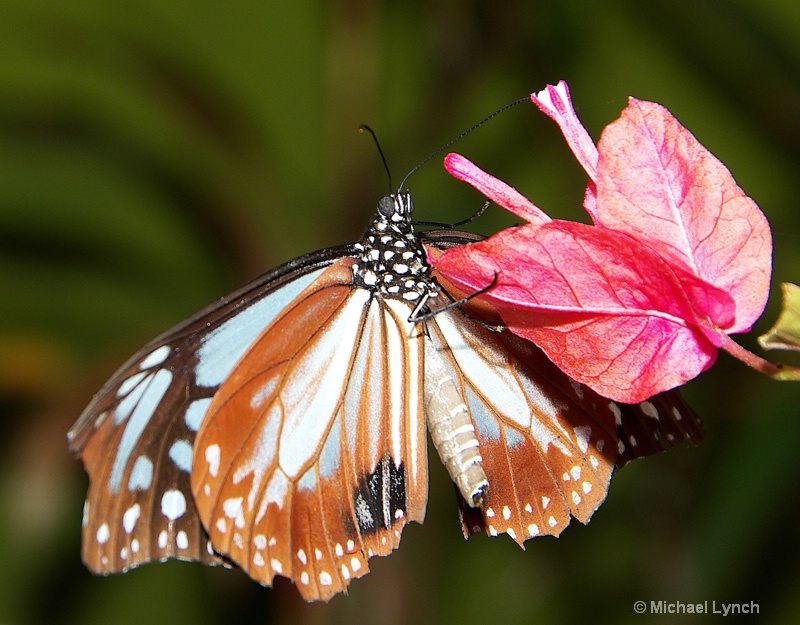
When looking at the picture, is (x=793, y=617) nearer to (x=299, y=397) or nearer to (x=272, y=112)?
(x=299, y=397)

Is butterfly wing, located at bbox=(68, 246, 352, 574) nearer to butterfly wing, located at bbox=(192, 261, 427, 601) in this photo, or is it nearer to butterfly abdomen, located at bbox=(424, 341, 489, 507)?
butterfly wing, located at bbox=(192, 261, 427, 601)

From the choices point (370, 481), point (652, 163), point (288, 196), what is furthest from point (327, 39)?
point (652, 163)

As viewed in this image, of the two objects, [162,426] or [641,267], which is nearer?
[641,267]

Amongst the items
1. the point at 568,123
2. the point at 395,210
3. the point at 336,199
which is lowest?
the point at 568,123

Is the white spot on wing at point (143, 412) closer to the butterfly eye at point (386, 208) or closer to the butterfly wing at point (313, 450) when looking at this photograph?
the butterfly wing at point (313, 450)

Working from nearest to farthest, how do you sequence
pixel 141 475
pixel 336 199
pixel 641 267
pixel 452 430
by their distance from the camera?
pixel 641 267 < pixel 452 430 < pixel 141 475 < pixel 336 199

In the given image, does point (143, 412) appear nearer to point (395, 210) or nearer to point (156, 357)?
point (156, 357)

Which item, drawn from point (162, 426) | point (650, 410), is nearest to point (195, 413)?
point (162, 426)
